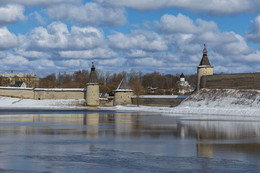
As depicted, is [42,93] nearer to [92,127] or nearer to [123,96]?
[123,96]

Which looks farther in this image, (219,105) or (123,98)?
(123,98)

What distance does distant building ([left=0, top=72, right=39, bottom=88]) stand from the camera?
8656 centimetres

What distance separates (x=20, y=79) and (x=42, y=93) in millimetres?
42490

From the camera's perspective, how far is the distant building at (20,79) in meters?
86.6

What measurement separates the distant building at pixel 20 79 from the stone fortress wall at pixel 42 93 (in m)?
22.2

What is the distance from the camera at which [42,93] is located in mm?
59969

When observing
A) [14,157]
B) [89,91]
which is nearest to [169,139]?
[14,157]

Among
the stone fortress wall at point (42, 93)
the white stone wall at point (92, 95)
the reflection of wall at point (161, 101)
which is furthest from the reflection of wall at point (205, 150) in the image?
the stone fortress wall at point (42, 93)

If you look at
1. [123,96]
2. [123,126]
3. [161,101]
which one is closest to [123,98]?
[123,96]

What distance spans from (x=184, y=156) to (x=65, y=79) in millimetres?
91103

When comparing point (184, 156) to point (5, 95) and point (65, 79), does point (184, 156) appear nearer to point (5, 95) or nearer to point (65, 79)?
point (5, 95)

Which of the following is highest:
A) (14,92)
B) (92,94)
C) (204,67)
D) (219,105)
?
(204,67)

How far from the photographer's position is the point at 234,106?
36469 millimetres

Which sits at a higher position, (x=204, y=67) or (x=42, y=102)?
(x=204, y=67)
